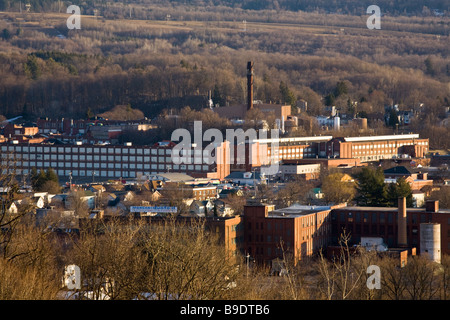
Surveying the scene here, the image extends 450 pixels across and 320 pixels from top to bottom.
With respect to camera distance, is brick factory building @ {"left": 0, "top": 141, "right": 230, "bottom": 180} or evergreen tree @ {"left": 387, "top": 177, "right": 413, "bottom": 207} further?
brick factory building @ {"left": 0, "top": 141, "right": 230, "bottom": 180}

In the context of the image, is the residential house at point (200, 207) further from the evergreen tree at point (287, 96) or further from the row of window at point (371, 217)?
the evergreen tree at point (287, 96)

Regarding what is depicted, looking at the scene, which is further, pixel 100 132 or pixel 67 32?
pixel 67 32

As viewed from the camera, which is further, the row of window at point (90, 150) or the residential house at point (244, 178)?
the row of window at point (90, 150)
